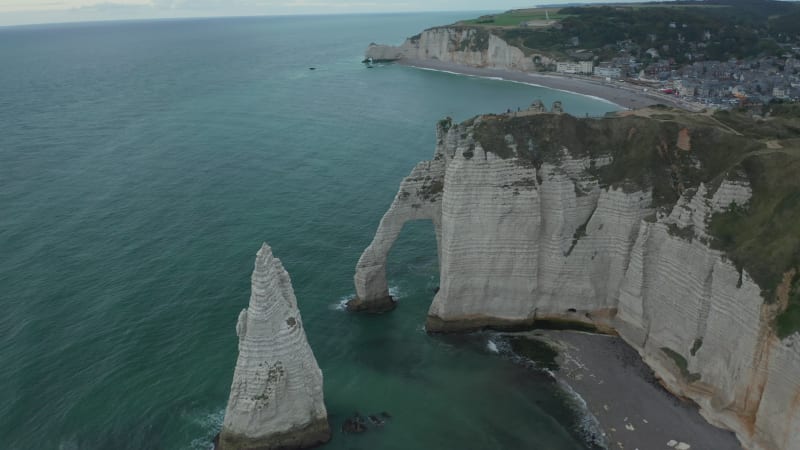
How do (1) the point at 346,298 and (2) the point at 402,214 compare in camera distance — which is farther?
(1) the point at 346,298

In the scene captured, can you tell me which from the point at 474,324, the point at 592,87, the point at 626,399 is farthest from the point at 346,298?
the point at 592,87

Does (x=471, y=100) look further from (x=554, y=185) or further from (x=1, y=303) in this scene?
(x=1, y=303)

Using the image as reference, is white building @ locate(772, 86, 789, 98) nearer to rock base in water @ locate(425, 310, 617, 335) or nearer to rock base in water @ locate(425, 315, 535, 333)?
rock base in water @ locate(425, 310, 617, 335)

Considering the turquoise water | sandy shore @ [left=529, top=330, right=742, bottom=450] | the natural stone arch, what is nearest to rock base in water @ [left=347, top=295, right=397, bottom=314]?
the natural stone arch

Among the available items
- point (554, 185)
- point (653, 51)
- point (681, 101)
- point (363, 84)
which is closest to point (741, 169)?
point (554, 185)

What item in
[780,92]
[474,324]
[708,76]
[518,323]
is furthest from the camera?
[708,76]

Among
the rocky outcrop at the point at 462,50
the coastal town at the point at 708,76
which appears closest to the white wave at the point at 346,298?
the coastal town at the point at 708,76

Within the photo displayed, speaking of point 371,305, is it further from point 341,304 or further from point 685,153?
point 685,153
